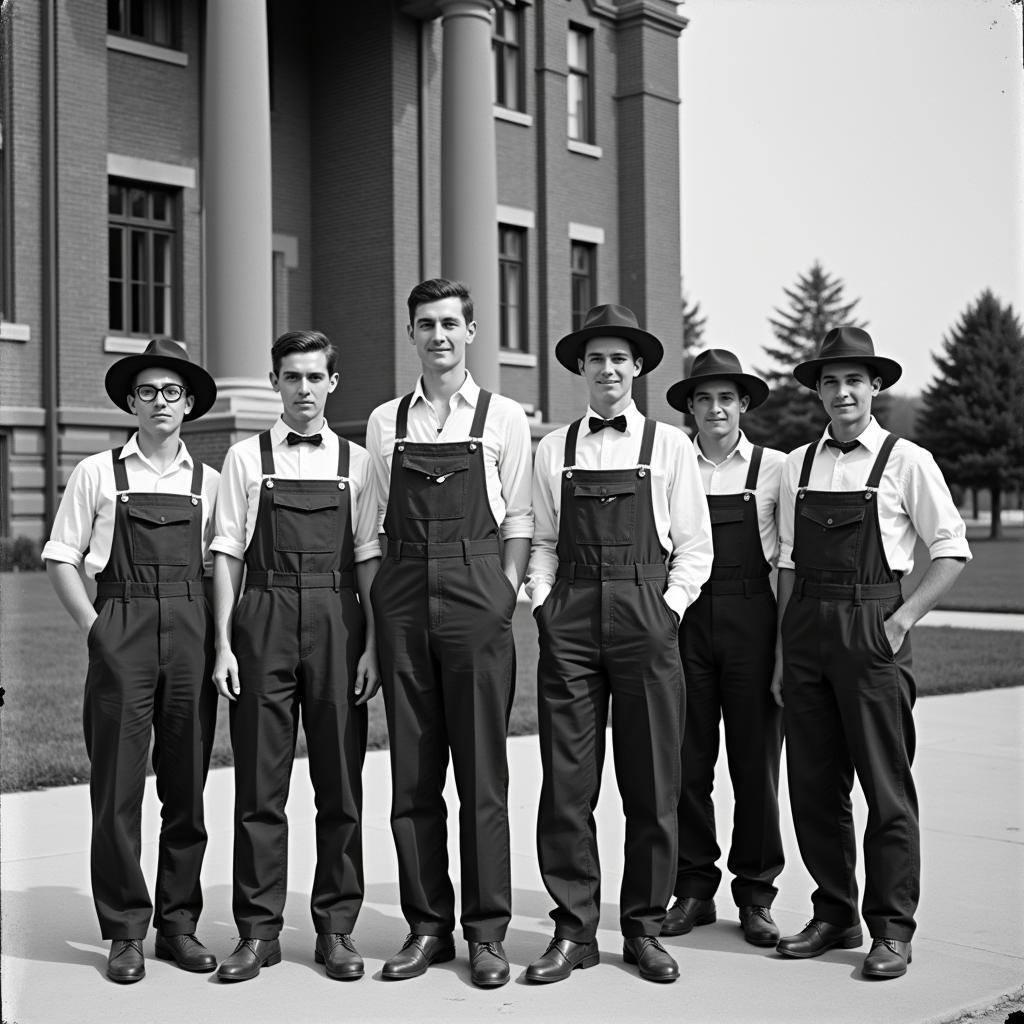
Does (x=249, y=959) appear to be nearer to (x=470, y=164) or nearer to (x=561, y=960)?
(x=561, y=960)

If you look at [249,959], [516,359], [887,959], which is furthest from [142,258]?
[887,959]

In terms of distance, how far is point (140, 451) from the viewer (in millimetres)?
5289

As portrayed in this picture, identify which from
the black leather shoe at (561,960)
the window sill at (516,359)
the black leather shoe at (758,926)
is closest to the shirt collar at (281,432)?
the black leather shoe at (561,960)

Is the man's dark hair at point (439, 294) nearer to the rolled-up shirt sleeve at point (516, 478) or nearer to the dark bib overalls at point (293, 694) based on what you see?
the rolled-up shirt sleeve at point (516, 478)

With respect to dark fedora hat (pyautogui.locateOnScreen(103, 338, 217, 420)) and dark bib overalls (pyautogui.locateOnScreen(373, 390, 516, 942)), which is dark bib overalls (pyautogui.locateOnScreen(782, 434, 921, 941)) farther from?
dark fedora hat (pyautogui.locateOnScreen(103, 338, 217, 420))

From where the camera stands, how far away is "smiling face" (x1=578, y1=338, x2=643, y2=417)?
5348mm

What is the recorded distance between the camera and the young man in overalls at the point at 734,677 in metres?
5.64

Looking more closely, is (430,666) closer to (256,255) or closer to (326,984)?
(326,984)

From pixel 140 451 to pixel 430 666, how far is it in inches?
57.7

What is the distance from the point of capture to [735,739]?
573 centimetres

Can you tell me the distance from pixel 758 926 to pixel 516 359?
2066cm

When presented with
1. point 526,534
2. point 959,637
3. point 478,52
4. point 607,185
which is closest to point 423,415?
point 526,534

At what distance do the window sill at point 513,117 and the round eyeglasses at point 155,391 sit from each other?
67.6 feet

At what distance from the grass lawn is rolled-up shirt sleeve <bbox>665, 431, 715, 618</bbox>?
290 cm
